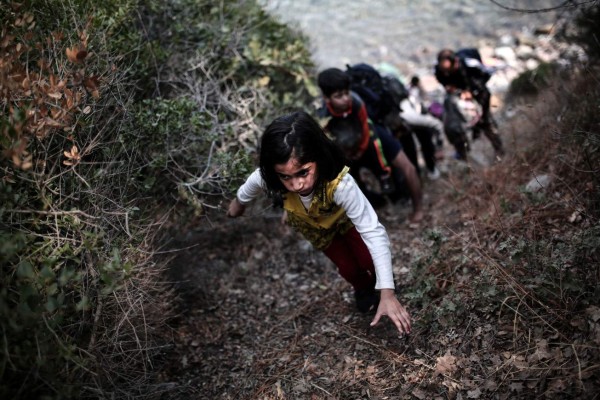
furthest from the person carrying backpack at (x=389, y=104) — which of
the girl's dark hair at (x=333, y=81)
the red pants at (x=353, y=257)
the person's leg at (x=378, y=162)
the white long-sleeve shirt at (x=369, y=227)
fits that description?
the white long-sleeve shirt at (x=369, y=227)

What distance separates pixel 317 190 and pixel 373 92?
234cm

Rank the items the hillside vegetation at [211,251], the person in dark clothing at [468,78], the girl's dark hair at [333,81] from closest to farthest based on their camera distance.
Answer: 1. the hillside vegetation at [211,251]
2. the girl's dark hair at [333,81]
3. the person in dark clothing at [468,78]

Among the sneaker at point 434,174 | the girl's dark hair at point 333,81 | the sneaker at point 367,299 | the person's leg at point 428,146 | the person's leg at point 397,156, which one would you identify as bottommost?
the sneaker at point 434,174

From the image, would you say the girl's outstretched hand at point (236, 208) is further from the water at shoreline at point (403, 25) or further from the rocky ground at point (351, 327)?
the water at shoreline at point (403, 25)

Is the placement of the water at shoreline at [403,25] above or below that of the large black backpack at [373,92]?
below

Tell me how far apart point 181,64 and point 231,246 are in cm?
166

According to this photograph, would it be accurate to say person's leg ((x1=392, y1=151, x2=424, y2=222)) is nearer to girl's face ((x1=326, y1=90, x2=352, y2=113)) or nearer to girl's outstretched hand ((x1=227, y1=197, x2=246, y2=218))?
girl's face ((x1=326, y1=90, x2=352, y2=113))

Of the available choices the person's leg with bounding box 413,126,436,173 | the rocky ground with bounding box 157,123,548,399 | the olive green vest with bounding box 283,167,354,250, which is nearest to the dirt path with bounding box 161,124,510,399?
→ the rocky ground with bounding box 157,123,548,399

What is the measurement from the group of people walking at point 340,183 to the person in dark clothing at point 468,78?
3.09 ft

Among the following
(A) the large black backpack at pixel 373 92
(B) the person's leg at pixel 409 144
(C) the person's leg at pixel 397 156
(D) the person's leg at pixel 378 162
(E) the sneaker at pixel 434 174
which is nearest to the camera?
(D) the person's leg at pixel 378 162

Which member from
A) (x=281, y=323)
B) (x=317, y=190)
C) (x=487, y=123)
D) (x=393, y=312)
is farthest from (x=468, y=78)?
(x=393, y=312)

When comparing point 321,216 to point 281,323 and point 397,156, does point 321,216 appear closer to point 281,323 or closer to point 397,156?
point 281,323

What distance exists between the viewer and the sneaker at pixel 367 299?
3225 millimetres

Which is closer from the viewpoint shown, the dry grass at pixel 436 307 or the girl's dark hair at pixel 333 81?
the dry grass at pixel 436 307
